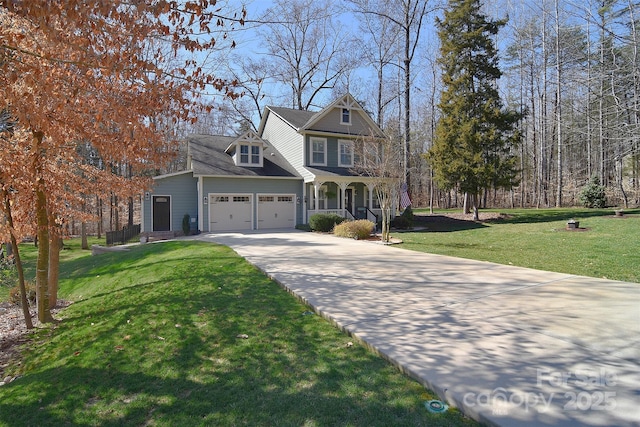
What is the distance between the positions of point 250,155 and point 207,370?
16530mm

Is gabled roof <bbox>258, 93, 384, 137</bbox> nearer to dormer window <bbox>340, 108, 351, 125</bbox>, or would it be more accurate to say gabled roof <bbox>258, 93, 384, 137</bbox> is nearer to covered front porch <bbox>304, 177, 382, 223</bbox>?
dormer window <bbox>340, 108, 351, 125</bbox>

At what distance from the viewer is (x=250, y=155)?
19.1 meters

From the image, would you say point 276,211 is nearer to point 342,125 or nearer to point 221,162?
point 221,162

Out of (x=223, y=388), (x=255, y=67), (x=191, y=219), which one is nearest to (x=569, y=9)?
(x=223, y=388)

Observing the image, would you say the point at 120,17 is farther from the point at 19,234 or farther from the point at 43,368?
the point at 19,234

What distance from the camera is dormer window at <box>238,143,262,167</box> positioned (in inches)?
750

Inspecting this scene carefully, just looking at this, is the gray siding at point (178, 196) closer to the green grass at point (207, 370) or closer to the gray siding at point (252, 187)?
the gray siding at point (252, 187)

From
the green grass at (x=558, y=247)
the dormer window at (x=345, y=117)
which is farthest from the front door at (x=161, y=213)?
the green grass at (x=558, y=247)

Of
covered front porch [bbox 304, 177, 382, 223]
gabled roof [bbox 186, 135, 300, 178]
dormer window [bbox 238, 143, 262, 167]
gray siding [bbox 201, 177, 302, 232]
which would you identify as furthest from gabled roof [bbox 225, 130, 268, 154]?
covered front porch [bbox 304, 177, 382, 223]

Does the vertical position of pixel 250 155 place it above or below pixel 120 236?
above

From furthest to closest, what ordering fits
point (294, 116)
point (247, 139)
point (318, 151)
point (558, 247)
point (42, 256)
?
point (294, 116) → point (318, 151) → point (247, 139) → point (558, 247) → point (42, 256)

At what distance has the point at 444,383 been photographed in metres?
2.88

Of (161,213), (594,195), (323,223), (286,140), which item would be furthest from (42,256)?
(594,195)

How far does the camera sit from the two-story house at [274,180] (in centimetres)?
1725
